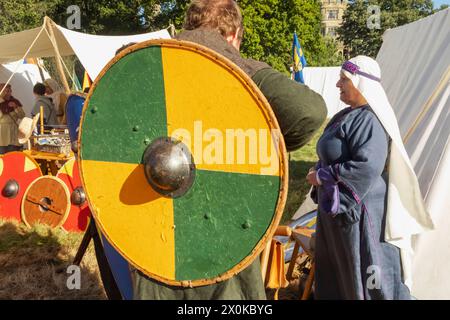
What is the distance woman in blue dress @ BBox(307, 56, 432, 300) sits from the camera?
1881 millimetres

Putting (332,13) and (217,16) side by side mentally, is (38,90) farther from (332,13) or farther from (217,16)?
(332,13)

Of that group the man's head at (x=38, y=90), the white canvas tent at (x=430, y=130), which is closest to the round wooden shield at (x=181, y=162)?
the white canvas tent at (x=430, y=130)

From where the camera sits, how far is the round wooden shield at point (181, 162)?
122 cm

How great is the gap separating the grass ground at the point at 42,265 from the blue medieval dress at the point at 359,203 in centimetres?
105

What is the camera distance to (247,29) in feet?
56.2

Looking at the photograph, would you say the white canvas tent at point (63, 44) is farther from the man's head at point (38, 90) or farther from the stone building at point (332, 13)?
the stone building at point (332, 13)

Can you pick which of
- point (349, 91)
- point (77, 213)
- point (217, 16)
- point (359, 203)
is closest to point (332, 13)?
point (77, 213)

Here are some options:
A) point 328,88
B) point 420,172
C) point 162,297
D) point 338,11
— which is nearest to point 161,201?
point 162,297

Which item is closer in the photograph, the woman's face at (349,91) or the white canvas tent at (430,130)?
the woman's face at (349,91)

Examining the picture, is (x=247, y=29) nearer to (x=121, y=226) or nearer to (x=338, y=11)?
(x=121, y=226)

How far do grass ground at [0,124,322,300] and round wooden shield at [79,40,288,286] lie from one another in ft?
5.95

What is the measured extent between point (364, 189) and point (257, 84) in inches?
35.6

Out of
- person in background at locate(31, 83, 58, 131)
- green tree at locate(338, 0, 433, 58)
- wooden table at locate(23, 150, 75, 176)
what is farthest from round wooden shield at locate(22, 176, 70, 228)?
green tree at locate(338, 0, 433, 58)

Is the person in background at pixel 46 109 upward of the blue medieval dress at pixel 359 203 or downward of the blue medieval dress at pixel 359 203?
upward
